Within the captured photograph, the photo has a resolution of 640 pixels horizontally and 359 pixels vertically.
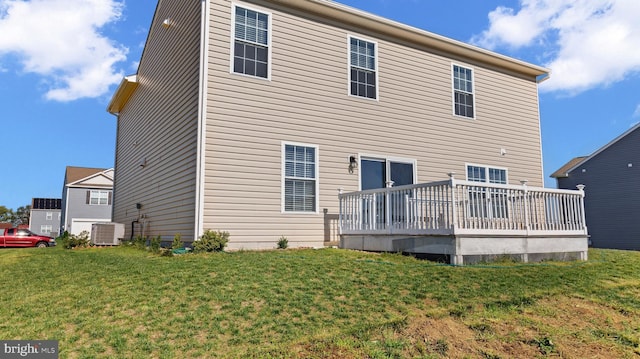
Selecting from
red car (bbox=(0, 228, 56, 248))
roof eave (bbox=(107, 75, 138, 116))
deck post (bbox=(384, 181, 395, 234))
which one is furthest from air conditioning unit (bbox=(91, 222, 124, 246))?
deck post (bbox=(384, 181, 395, 234))

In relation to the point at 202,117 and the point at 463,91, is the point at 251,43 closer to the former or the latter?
the point at 202,117

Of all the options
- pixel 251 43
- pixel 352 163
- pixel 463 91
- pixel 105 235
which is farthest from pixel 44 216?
pixel 463 91

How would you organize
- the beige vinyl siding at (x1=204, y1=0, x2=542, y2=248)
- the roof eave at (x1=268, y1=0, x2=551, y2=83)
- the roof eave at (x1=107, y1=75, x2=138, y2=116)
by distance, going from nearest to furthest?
the beige vinyl siding at (x1=204, y1=0, x2=542, y2=248), the roof eave at (x1=268, y1=0, x2=551, y2=83), the roof eave at (x1=107, y1=75, x2=138, y2=116)

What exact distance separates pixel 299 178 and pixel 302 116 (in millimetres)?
1425

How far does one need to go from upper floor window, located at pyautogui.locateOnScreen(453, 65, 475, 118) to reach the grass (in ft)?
20.8

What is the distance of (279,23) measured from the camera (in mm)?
9703

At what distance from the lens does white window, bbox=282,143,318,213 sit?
938 cm

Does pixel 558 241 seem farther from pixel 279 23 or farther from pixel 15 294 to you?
pixel 15 294

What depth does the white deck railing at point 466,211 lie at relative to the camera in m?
7.32

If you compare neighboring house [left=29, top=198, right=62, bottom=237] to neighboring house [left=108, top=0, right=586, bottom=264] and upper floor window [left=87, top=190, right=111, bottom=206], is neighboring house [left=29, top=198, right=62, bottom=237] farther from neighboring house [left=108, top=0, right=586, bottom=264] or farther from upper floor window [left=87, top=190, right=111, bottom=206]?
neighboring house [left=108, top=0, right=586, bottom=264]

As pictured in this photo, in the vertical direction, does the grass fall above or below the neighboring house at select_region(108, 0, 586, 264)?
below

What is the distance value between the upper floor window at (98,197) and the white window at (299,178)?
28.7 meters

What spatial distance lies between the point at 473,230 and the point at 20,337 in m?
6.29

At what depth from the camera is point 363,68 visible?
1078cm
